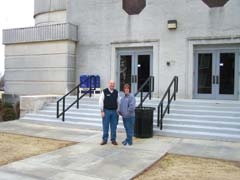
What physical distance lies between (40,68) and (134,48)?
16.7 ft

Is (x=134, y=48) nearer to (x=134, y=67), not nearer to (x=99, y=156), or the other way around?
(x=134, y=67)

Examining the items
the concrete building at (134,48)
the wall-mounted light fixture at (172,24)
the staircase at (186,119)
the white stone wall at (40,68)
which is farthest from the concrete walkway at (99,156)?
the wall-mounted light fixture at (172,24)

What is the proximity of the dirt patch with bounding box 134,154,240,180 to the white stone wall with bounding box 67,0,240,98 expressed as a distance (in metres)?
8.11

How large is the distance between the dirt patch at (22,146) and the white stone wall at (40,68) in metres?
6.85

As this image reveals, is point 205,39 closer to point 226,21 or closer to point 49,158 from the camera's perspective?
point 226,21

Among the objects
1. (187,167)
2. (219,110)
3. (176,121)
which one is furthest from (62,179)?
(219,110)

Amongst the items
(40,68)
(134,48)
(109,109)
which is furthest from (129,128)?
(40,68)

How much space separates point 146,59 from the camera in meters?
17.3

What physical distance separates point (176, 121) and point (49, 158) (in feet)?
17.1

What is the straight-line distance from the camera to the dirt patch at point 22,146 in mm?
8523

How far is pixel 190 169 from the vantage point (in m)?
7.58

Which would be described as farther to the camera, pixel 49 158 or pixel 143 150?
pixel 143 150

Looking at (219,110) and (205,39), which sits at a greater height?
(205,39)

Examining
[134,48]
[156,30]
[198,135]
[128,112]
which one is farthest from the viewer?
[134,48]
